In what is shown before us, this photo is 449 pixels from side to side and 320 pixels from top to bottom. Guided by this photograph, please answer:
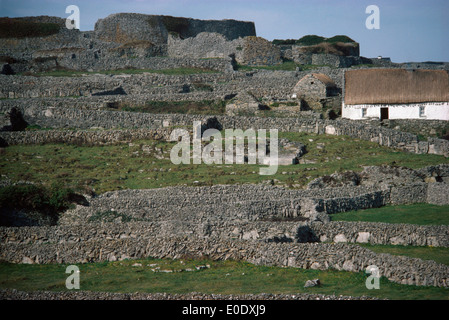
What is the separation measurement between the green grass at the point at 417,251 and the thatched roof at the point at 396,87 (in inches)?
1177

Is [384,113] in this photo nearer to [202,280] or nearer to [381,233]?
[381,233]

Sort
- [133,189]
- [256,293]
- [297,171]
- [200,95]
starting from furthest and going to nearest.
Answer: [200,95] → [297,171] → [133,189] → [256,293]

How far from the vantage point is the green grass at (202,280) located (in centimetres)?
2351

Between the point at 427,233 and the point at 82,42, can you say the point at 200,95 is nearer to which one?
the point at 82,42

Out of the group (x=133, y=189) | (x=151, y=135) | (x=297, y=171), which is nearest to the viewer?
(x=133, y=189)

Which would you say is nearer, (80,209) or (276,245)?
(276,245)

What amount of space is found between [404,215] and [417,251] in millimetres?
6665

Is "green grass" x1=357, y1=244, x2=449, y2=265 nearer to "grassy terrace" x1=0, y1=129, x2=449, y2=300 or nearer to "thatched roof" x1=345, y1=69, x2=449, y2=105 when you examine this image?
"grassy terrace" x1=0, y1=129, x2=449, y2=300

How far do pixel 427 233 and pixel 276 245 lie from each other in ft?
22.3

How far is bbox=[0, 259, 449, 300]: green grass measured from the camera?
23.5 m

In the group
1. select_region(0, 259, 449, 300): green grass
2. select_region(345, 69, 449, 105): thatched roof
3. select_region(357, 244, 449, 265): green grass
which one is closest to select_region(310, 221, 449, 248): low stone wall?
select_region(357, 244, 449, 265): green grass

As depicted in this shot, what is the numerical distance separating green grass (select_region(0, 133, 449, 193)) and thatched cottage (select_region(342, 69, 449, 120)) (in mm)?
6855

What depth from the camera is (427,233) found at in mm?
30047
